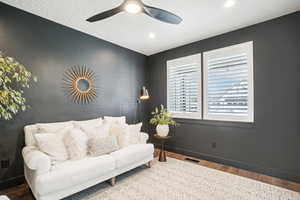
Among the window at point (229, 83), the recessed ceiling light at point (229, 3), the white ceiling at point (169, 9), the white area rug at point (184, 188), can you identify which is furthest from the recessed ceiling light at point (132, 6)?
the white area rug at point (184, 188)

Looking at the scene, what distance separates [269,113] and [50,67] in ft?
13.3

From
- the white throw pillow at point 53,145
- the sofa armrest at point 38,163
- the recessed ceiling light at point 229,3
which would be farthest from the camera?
the recessed ceiling light at point 229,3

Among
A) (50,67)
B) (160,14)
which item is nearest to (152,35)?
(160,14)

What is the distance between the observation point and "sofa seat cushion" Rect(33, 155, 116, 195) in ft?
5.86

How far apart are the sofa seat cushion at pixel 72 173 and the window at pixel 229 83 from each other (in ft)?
7.87

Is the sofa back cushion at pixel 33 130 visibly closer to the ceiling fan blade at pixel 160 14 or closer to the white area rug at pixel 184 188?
the white area rug at pixel 184 188

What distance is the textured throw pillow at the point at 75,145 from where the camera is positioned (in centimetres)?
228

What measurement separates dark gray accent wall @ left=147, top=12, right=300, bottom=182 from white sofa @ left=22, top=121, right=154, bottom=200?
1.94 m

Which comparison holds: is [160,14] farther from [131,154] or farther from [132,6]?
[131,154]

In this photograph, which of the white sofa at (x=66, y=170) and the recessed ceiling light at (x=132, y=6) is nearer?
the recessed ceiling light at (x=132, y=6)

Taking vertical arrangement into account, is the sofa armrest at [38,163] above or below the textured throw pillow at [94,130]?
below

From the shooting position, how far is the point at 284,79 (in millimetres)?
2566

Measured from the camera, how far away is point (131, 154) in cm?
265

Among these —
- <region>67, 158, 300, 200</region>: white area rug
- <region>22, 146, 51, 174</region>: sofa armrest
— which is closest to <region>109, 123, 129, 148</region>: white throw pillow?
<region>67, 158, 300, 200</region>: white area rug
